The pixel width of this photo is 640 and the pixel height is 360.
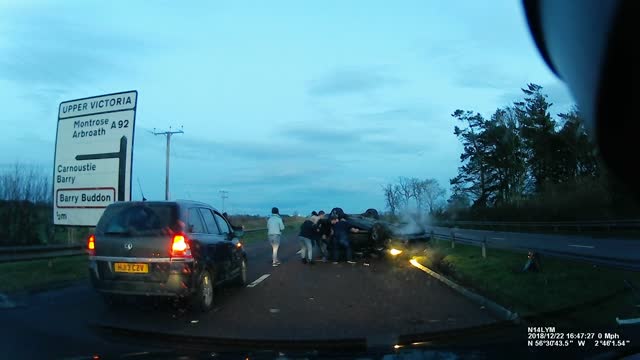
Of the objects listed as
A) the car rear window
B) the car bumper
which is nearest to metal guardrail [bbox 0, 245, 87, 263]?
the car rear window

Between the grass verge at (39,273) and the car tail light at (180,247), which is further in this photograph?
the grass verge at (39,273)

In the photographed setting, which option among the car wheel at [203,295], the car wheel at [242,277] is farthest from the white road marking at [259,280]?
the car wheel at [203,295]

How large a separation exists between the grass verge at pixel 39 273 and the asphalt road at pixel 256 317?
882 mm

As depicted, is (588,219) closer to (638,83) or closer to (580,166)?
(580,166)

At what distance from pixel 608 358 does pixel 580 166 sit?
46.4 metres

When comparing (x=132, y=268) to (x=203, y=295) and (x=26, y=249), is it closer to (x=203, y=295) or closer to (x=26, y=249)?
(x=203, y=295)

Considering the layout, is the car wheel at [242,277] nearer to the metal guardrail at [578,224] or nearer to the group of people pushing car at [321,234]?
the group of people pushing car at [321,234]

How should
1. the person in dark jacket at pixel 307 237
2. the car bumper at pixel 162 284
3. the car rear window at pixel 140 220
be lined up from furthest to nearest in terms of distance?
the person in dark jacket at pixel 307 237
the car rear window at pixel 140 220
the car bumper at pixel 162 284

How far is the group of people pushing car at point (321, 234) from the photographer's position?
58.2 feet

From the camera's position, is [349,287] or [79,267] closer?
[349,287]

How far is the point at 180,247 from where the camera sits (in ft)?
28.0

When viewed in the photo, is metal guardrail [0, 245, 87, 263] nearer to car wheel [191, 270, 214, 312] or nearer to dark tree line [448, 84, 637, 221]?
car wheel [191, 270, 214, 312]

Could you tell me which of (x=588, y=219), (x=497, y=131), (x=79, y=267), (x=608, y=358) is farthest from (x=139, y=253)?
(x=497, y=131)

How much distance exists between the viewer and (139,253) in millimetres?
8484
